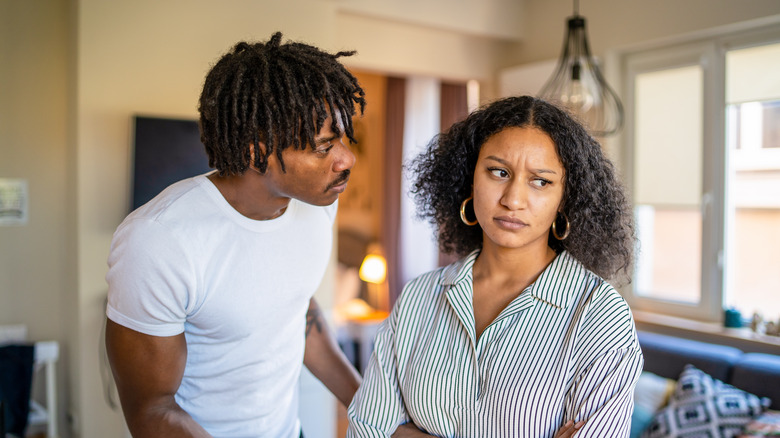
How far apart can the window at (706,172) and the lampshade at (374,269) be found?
6.59 feet

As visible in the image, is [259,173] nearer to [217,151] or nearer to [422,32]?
[217,151]

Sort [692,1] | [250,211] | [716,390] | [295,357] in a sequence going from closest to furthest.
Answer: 1. [250,211]
2. [295,357]
3. [716,390]
4. [692,1]

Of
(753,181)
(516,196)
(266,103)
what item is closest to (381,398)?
(516,196)

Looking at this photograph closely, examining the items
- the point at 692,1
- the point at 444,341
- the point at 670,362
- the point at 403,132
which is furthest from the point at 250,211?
the point at 403,132

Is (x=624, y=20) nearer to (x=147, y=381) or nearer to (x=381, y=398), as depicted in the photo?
(x=381, y=398)

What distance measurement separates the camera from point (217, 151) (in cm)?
127

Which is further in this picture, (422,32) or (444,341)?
(422,32)

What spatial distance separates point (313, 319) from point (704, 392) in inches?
70.5

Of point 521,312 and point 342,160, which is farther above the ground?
point 342,160

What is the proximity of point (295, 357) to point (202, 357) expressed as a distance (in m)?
0.23

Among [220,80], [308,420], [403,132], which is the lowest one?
[308,420]

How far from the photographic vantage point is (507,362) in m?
1.10

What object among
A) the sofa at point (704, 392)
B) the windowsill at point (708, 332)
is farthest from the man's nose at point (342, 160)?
the windowsill at point (708, 332)

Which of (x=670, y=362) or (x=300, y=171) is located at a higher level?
(x=300, y=171)
